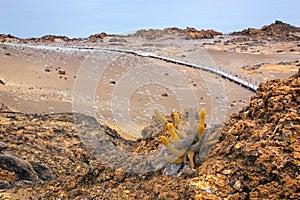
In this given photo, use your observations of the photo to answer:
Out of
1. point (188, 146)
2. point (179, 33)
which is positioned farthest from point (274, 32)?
point (188, 146)

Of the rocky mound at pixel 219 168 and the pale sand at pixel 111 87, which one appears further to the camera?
the pale sand at pixel 111 87

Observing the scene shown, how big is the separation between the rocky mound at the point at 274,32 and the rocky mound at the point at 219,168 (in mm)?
30595

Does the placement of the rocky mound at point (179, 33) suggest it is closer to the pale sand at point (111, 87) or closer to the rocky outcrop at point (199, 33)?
the rocky outcrop at point (199, 33)

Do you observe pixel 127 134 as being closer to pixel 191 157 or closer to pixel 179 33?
pixel 191 157

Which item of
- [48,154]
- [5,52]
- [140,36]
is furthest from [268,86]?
[140,36]

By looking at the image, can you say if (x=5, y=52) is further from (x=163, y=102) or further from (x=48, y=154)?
(x=48, y=154)

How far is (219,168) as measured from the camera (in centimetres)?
209

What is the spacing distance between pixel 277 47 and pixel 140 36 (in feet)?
52.3

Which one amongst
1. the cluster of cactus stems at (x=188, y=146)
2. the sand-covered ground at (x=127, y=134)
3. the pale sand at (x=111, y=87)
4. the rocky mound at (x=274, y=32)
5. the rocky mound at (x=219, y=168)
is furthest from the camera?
the rocky mound at (x=274, y=32)

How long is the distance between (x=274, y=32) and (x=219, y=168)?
118ft

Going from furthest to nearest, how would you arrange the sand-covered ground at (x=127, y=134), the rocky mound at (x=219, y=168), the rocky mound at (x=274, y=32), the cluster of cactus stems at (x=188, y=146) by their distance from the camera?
the rocky mound at (x=274, y=32) → the cluster of cactus stems at (x=188, y=146) → the sand-covered ground at (x=127, y=134) → the rocky mound at (x=219, y=168)

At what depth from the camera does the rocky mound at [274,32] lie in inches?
1273

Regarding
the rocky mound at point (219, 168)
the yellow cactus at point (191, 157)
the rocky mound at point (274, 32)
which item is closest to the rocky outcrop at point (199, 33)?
the rocky mound at point (274, 32)

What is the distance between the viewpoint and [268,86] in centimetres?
269
